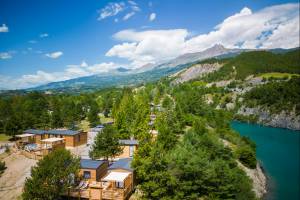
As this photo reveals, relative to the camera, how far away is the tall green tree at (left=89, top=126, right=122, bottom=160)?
3704 cm

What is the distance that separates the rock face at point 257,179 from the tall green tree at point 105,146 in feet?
76.5

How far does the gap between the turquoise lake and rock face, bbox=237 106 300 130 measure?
12.0 meters

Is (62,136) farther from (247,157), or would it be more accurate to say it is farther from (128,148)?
(247,157)

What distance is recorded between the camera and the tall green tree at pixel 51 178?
2283 centimetres

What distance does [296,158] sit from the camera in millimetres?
64750

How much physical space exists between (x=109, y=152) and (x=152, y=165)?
11914 millimetres

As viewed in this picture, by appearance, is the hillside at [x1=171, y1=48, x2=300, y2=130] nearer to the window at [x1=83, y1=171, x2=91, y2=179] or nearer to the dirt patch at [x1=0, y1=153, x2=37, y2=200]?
the window at [x1=83, y1=171, x2=91, y2=179]

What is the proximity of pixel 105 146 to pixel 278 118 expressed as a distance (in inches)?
4222

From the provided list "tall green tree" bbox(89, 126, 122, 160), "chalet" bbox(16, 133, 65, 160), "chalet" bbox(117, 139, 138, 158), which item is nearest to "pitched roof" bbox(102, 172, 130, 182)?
"tall green tree" bbox(89, 126, 122, 160)

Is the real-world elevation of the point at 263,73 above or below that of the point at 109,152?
above

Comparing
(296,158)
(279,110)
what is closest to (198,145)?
(296,158)

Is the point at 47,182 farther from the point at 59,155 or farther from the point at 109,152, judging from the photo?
the point at 109,152

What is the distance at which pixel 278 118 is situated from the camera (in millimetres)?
121750

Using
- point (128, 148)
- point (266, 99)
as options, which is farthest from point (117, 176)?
point (266, 99)
